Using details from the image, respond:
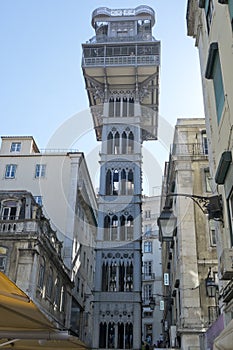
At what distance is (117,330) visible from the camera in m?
30.0

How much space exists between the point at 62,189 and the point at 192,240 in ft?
51.9

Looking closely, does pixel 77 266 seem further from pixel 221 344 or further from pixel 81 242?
pixel 221 344

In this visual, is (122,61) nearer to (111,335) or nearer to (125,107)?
(125,107)

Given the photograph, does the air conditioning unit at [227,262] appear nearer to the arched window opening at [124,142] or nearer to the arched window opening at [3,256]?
the arched window opening at [3,256]

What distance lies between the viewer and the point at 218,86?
33.2ft

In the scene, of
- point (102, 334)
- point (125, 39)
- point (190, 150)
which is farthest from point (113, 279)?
point (125, 39)

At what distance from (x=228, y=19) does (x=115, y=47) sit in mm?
33593

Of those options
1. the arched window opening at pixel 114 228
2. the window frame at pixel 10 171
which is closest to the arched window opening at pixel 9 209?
the window frame at pixel 10 171

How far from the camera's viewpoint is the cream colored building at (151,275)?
55025 mm

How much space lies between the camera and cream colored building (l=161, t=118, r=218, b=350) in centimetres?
1811

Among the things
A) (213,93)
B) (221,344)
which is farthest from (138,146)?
(221,344)

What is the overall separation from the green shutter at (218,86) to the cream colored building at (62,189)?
22.2 meters

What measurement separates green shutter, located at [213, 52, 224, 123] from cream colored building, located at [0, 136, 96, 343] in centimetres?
2223

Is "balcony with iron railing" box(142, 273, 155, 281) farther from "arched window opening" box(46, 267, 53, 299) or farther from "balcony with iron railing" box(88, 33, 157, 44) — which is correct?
"arched window opening" box(46, 267, 53, 299)
